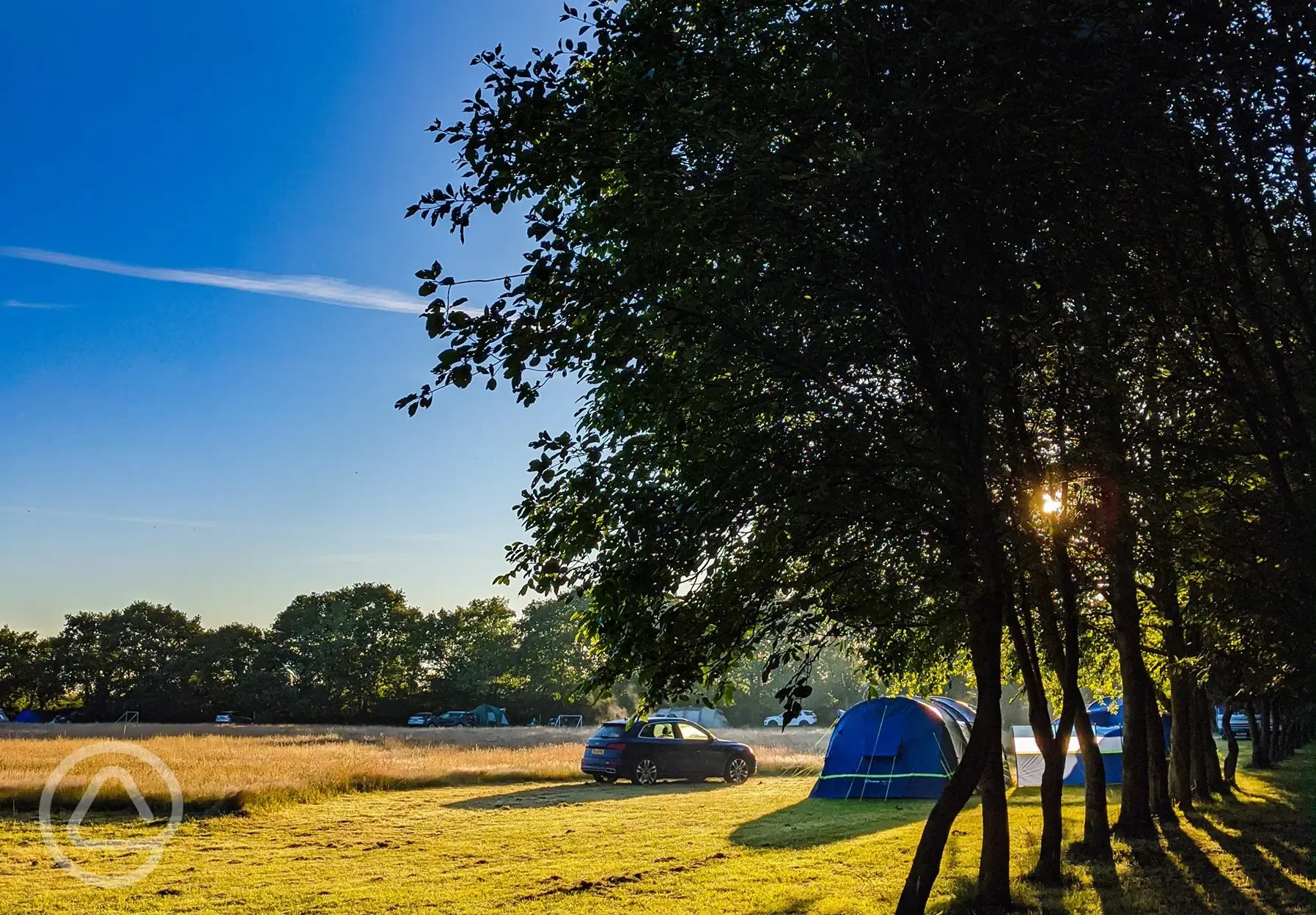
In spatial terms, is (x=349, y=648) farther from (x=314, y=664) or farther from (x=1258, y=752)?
(x=1258, y=752)

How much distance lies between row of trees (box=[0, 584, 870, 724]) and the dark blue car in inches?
1520

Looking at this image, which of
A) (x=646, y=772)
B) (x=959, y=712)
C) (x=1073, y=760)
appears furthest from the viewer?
(x=959, y=712)

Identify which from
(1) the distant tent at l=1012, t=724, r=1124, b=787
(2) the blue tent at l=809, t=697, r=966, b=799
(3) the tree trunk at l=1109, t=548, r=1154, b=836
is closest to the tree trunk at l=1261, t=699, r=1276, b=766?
(1) the distant tent at l=1012, t=724, r=1124, b=787

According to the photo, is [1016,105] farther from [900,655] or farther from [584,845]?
[584,845]

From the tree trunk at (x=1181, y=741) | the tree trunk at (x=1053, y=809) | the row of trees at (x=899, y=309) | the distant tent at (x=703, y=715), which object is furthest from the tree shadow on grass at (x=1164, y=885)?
the distant tent at (x=703, y=715)

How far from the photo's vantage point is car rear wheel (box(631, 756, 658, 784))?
77.8 ft

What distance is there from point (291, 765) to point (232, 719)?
48.9m

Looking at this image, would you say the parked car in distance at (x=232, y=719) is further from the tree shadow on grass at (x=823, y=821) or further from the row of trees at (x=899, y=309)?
the row of trees at (x=899, y=309)

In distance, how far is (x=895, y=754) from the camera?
65.4 ft

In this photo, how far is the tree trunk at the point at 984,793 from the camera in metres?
7.16

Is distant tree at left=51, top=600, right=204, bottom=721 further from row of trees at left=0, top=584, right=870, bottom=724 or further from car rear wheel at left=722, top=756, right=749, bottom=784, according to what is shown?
car rear wheel at left=722, top=756, right=749, bottom=784

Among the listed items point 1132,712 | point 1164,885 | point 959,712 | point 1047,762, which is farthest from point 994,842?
point 959,712

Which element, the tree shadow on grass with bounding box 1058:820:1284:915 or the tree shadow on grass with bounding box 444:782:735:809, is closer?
the tree shadow on grass with bounding box 1058:820:1284:915

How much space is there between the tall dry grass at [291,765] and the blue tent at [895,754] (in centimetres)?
621
